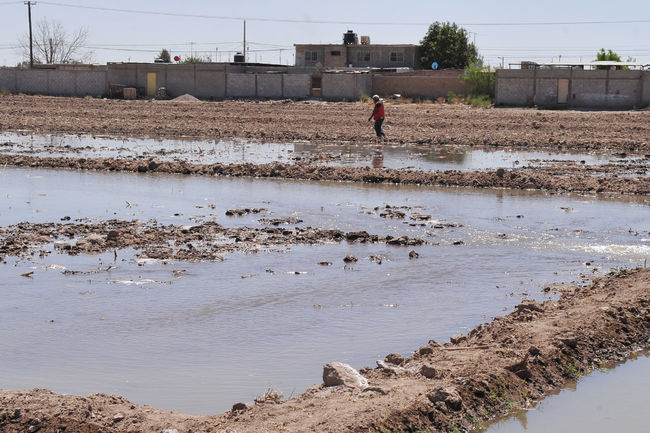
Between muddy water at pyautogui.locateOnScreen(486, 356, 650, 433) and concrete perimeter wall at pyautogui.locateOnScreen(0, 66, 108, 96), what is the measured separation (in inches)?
2343

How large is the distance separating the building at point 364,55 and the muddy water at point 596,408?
68.1 metres

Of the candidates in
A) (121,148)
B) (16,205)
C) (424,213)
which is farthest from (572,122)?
(16,205)

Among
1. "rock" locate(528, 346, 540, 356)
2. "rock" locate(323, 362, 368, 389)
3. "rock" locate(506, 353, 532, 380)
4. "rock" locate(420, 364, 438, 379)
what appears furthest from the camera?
"rock" locate(528, 346, 540, 356)

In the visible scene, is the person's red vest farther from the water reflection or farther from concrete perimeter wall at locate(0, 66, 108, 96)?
concrete perimeter wall at locate(0, 66, 108, 96)

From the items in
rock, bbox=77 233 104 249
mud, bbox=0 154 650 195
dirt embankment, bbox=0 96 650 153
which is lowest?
rock, bbox=77 233 104 249

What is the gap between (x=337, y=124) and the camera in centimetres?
3791

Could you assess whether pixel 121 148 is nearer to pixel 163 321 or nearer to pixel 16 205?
pixel 16 205

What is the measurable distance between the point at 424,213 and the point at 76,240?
6306 mm

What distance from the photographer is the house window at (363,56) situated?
75062 mm

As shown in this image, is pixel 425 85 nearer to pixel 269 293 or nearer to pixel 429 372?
pixel 269 293

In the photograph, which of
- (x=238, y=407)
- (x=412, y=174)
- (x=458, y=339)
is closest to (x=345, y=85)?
(x=412, y=174)

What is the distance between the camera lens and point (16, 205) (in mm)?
16766

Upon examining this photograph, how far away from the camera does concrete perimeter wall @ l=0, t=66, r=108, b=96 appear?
64188 mm

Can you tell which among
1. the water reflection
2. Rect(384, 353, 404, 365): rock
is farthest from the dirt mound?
Rect(384, 353, 404, 365): rock
